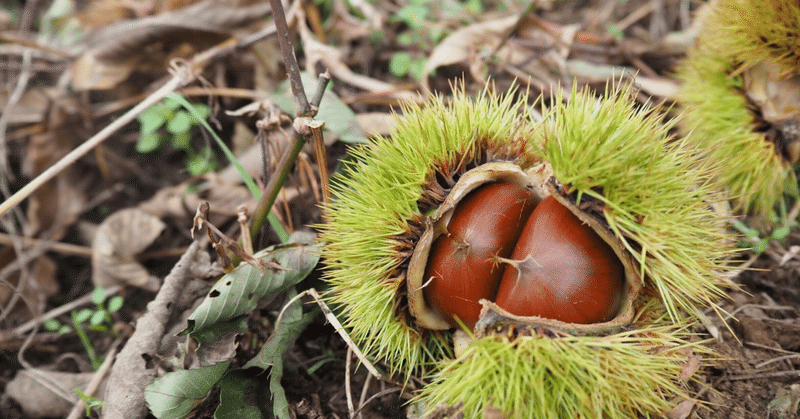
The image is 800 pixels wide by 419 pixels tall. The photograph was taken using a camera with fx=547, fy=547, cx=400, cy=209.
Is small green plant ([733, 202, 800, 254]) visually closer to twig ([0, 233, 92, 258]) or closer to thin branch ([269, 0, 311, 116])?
thin branch ([269, 0, 311, 116])

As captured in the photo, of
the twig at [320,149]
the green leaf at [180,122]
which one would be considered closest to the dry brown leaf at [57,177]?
the green leaf at [180,122]

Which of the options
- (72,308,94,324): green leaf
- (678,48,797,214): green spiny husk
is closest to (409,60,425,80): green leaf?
(678,48,797,214): green spiny husk

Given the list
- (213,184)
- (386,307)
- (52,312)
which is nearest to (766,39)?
(386,307)

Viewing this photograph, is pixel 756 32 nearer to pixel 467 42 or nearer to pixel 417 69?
pixel 467 42

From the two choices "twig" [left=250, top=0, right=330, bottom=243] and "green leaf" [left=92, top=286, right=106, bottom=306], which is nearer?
"twig" [left=250, top=0, right=330, bottom=243]

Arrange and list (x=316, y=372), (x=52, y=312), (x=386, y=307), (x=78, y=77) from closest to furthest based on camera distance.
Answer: (x=386, y=307), (x=316, y=372), (x=52, y=312), (x=78, y=77)

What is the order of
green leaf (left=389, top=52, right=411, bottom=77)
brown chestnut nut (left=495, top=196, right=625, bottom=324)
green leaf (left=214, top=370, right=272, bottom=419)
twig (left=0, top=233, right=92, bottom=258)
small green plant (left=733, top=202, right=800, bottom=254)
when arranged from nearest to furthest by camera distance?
brown chestnut nut (left=495, top=196, right=625, bottom=324) < green leaf (left=214, top=370, right=272, bottom=419) < small green plant (left=733, top=202, right=800, bottom=254) < twig (left=0, top=233, right=92, bottom=258) < green leaf (left=389, top=52, right=411, bottom=77)

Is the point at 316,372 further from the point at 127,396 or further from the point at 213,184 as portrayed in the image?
the point at 213,184
